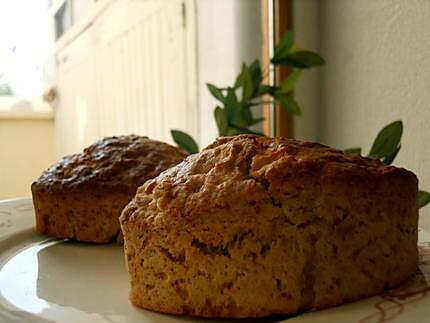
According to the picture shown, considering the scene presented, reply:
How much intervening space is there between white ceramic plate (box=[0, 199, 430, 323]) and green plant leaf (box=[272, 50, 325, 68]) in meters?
0.64

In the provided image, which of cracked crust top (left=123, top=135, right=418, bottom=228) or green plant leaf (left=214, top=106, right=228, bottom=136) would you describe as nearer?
cracked crust top (left=123, top=135, right=418, bottom=228)

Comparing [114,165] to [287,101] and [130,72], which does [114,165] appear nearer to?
[287,101]

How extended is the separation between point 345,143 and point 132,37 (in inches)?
50.2

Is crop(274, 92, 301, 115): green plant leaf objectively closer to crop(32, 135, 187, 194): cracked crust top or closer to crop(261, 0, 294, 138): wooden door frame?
crop(261, 0, 294, 138): wooden door frame

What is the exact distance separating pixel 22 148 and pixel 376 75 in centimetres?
258

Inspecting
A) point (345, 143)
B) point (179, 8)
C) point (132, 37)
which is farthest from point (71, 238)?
point (132, 37)

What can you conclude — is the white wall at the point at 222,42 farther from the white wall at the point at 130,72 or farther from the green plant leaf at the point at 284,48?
the green plant leaf at the point at 284,48

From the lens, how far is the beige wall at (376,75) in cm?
119

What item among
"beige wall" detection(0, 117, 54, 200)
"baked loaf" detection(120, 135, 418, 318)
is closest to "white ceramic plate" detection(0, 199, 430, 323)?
"baked loaf" detection(120, 135, 418, 318)

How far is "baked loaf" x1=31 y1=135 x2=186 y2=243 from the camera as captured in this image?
31.0 inches

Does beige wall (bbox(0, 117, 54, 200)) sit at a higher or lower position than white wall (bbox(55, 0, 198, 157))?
lower

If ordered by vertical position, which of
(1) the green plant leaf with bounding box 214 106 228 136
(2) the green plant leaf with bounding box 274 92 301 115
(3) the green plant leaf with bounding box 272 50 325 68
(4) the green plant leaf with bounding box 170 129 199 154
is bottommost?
(4) the green plant leaf with bounding box 170 129 199 154

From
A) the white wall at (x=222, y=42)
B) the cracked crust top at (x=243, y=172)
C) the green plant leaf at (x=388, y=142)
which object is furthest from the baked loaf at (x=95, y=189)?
the white wall at (x=222, y=42)

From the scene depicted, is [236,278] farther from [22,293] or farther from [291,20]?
[291,20]
